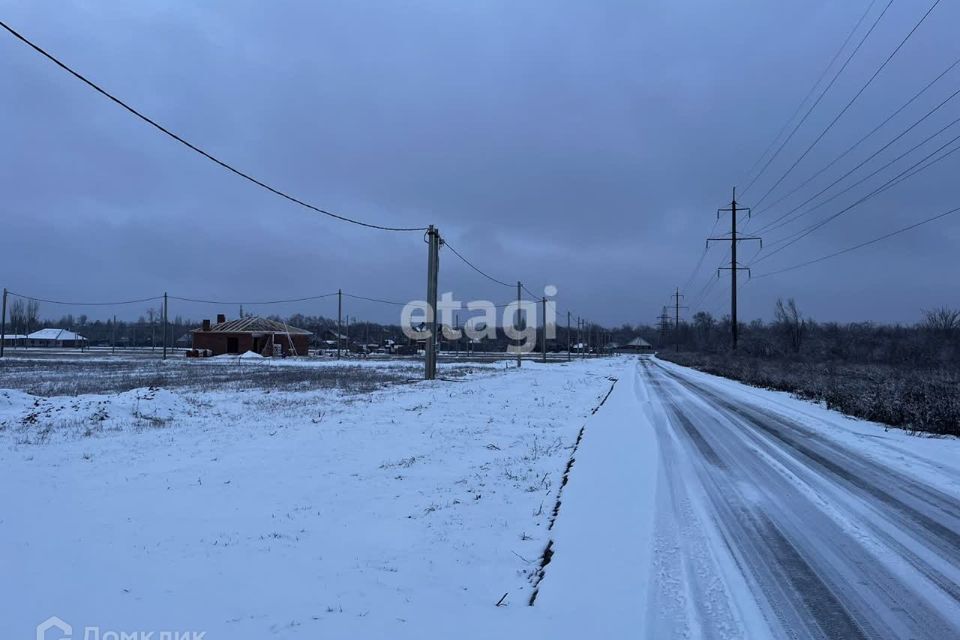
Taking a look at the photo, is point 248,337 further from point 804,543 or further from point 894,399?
point 804,543

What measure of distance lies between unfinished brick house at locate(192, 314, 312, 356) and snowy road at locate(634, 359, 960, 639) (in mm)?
67527

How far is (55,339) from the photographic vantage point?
428ft

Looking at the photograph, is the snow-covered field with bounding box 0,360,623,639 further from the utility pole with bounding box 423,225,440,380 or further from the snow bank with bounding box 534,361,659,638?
the utility pole with bounding box 423,225,440,380

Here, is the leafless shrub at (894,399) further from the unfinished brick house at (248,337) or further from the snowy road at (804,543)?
the unfinished brick house at (248,337)

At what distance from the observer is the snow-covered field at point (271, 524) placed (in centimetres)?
370

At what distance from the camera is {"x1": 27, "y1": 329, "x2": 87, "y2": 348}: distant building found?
13012 cm

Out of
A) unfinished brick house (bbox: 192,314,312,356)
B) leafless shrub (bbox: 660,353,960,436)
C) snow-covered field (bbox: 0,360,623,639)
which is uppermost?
unfinished brick house (bbox: 192,314,312,356)

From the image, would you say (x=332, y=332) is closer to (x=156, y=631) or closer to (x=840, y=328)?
(x=840, y=328)

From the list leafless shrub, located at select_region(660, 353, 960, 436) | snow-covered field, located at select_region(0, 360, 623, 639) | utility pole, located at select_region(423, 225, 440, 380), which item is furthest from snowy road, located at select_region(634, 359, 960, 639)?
utility pole, located at select_region(423, 225, 440, 380)

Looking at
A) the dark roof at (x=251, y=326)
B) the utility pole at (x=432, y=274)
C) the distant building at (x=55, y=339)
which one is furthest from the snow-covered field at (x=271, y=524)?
the distant building at (x=55, y=339)

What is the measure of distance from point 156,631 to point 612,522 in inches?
162

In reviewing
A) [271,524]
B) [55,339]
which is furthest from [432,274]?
[55,339]

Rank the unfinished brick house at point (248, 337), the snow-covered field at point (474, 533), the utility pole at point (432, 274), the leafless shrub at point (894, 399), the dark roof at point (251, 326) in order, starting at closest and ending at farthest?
the snow-covered field at point (474, 533) < the leafless shrub at point (894, 399) < the utility pole at point (432, 274) < the unfinished brick house at point (248, 337) < the dark roof at point (251, 326)

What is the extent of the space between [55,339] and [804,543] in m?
164
